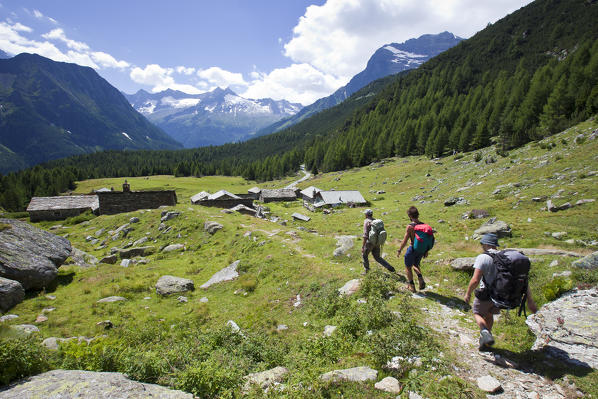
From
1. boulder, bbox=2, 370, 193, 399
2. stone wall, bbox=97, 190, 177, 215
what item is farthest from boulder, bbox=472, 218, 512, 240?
stone wall, bbox=97, 190, 177, 215

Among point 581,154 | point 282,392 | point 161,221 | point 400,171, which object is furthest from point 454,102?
point 282,392

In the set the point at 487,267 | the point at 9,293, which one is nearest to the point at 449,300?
the point at 487,267

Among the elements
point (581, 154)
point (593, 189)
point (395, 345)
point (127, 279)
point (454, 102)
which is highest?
point (454, 102)

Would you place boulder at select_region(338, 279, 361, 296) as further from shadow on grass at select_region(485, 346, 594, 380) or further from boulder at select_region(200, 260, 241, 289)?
boulder at select_region(200, 260, 241, 289)

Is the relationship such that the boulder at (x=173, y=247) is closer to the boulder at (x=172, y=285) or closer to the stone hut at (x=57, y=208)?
the boulder at (x=172, y=285)

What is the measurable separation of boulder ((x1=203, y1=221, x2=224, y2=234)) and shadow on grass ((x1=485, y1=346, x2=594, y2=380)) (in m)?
21.2

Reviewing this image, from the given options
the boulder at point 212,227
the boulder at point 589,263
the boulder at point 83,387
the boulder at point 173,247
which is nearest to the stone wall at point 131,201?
the boulder at point 212,227

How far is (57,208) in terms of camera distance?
173ft

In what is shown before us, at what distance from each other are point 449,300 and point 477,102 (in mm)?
123357

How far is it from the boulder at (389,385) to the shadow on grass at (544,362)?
2498 mm

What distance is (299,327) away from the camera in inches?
365

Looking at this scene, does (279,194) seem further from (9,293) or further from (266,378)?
(266,378)

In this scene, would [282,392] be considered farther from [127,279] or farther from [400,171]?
[400,171]

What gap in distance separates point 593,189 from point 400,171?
56.1 meters
